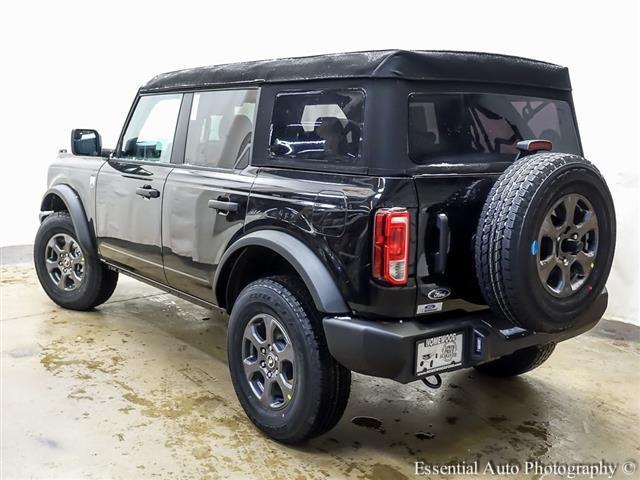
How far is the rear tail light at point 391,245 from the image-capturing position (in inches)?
89.3

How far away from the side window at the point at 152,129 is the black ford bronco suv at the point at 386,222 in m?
0.47

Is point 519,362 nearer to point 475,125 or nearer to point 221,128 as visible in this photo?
point 475,125

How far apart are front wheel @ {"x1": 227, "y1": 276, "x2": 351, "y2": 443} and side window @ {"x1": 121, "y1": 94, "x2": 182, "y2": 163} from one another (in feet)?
4.08

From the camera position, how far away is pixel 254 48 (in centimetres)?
648

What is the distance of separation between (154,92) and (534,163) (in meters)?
2.48

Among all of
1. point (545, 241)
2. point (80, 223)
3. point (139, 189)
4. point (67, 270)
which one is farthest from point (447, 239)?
point (67, 270)

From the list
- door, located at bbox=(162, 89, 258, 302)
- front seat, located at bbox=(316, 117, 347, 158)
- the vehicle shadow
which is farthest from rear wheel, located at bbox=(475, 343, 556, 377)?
door, located at bbox=(162, 89, 258, 302)

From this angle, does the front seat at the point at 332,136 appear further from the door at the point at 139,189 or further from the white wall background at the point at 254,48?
the white wall background at the point at 254,48

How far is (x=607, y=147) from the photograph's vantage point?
183 inches

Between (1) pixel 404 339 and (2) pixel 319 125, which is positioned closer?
(1) pixel 404 339

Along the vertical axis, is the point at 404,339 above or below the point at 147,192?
below

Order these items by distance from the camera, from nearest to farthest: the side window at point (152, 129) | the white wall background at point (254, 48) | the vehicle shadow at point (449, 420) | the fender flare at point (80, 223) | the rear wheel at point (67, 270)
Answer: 1. the vehicle shadow at point (449, 420)
2. the side window at point (152, 129)
3. the fender flare at point (80, 223)
4. the rear wheel at point (67, 270)
5. the white wall background at point (254, 48)

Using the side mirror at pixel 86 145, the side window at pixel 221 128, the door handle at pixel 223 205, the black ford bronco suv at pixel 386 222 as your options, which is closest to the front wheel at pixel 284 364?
the black ford bronco suv at pixel 386 222

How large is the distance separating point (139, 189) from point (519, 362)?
2.39m
